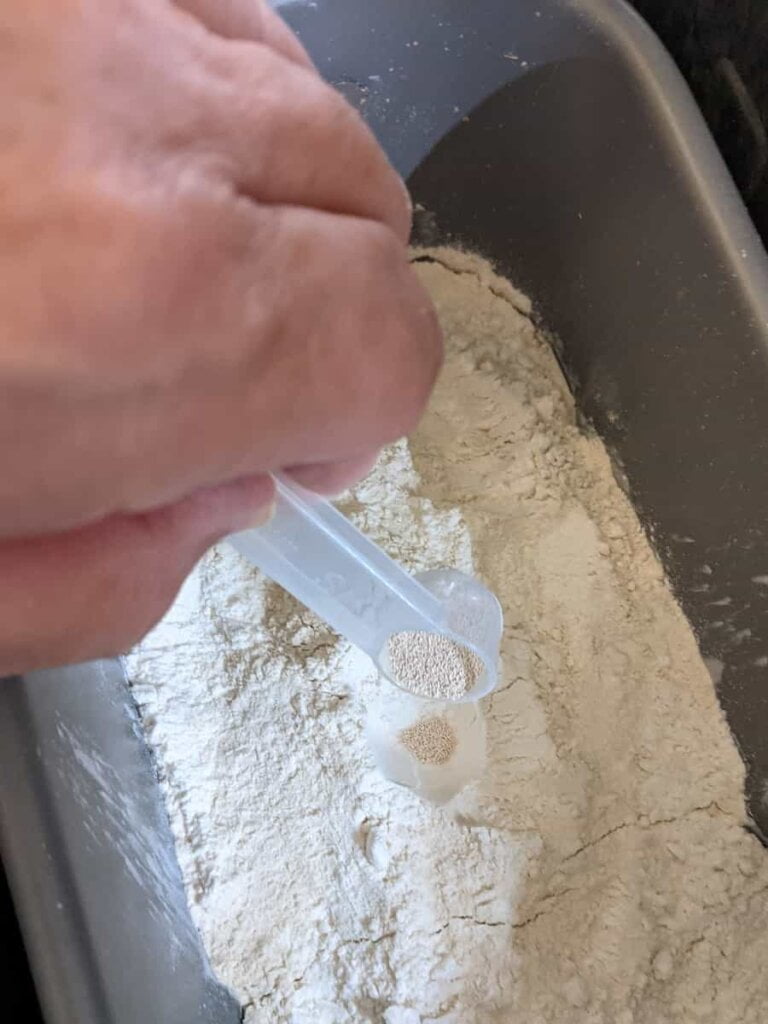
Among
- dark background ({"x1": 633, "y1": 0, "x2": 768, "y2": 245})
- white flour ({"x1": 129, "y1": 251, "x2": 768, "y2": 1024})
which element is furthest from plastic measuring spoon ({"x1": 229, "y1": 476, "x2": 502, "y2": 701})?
dark background ({"x1": 633, "y1": 0, "x2": 768, "y2": 245})

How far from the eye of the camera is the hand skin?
28cm

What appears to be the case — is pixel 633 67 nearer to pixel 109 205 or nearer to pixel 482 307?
pixel 482 307

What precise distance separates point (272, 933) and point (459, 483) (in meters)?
0.37

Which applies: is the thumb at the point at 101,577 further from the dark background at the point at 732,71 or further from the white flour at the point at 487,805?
the dark background at the point at 732,71

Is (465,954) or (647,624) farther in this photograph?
(647,624)

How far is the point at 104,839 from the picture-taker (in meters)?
0.56

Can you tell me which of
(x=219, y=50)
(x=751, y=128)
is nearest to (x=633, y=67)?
(x=751, y=128)

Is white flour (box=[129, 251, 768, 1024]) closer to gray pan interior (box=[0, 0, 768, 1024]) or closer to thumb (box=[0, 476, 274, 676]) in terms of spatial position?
gray pan interior (box=[0, 0, 768, 1024])

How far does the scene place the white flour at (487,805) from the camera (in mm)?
640

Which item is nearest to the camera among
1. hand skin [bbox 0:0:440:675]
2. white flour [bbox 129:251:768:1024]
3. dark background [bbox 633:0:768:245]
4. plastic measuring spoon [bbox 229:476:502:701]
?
hand skin [bbox 0:0:440:675]

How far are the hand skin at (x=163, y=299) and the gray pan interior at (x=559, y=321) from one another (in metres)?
0.23

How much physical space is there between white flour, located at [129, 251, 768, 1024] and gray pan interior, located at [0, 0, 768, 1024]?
0.03 m

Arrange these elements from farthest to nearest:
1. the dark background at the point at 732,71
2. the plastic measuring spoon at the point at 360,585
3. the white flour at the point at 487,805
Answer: the dark background at the point at 732,71, the white flour at the point at 487,805, the plastic measuring spoon at the point at 360,585

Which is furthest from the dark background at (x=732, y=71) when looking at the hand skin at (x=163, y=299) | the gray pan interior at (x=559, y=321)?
the hand skin at (x=163, y=299)
